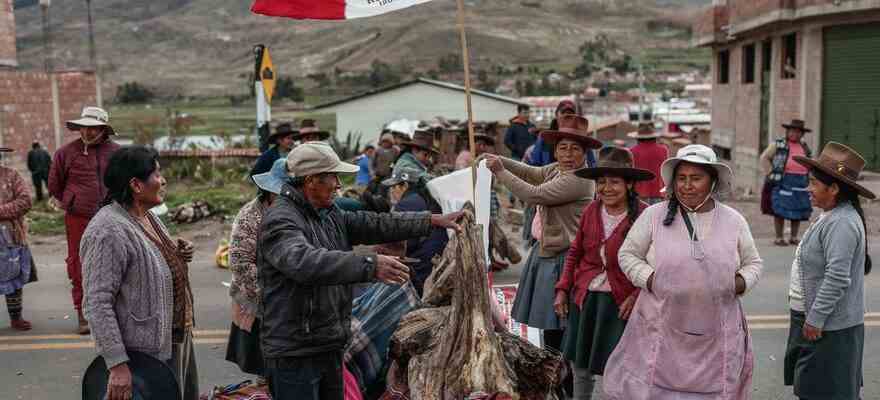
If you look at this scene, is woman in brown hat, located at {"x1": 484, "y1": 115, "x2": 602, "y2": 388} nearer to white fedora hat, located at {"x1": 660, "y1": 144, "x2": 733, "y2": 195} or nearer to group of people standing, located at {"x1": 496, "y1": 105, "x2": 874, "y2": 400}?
group of people standing, located at {"x1": 496, "y1": 105, "x2": 874, "y2": 400}

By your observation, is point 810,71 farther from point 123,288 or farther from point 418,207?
point 123,288

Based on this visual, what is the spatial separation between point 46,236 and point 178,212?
206 cm

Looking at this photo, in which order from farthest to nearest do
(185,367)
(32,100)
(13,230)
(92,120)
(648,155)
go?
(32,100) → (648,155) → (13,230) → (92,120) → (185,367)

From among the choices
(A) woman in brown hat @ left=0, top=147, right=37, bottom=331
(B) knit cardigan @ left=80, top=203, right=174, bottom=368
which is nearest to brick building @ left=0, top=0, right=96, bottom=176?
(A) woman in brown hat @ left=0, top=147, right=37, bottom=331

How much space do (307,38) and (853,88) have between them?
118 m

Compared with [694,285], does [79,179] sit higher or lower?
higher

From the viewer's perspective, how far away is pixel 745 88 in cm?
2670

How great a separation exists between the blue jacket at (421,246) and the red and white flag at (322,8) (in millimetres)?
1952

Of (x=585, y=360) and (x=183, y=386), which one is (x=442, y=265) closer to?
(x=585, y=360)

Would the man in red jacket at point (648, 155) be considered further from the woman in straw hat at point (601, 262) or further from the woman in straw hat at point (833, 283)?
the woman in straw hat at point (833, 283)

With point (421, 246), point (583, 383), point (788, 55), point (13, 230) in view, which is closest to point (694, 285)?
point (583, 383)

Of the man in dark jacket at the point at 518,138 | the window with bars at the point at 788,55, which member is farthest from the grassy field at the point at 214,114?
the man in dark jacket at the point at 518,138

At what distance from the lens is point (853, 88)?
784 inches

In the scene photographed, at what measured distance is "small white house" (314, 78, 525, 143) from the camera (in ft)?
113
